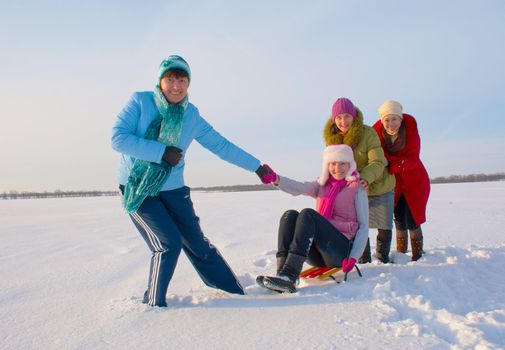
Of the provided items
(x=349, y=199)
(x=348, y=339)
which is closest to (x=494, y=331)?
(x=348, y=339)

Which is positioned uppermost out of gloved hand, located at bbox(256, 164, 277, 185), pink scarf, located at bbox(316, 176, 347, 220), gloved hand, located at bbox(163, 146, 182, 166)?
gloved hand, located at bbox(163, 146, 182, 166)

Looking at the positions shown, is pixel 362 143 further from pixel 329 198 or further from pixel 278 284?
pixel 278 284

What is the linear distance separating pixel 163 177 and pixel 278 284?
108 cm

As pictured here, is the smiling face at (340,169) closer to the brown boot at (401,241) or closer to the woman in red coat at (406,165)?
the woman in red coat at (406,165)

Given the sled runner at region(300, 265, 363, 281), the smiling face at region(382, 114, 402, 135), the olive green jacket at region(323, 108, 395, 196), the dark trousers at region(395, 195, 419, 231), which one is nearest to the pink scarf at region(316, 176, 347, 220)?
the olive green jacket at region(323, 108, 395, 196)

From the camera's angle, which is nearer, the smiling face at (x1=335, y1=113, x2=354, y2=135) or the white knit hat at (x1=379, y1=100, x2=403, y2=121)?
the smiling face at (x1=335, y1=113, x2=354, y2=135)

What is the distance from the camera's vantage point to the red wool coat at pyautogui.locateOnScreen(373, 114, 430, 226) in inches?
157

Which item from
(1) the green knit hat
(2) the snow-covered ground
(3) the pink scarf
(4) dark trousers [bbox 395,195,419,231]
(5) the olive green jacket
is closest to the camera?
(2) the snow-covered ground

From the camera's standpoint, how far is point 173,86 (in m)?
2.71

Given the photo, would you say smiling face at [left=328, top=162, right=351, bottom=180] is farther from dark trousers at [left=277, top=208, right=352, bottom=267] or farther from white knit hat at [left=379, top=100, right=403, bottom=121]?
white knit hat at [left=379, top=100, right=403, bottom=121]

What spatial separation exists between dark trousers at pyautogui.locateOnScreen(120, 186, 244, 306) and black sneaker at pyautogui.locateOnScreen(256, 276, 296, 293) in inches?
8.6

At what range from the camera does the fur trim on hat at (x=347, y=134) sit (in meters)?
3.66

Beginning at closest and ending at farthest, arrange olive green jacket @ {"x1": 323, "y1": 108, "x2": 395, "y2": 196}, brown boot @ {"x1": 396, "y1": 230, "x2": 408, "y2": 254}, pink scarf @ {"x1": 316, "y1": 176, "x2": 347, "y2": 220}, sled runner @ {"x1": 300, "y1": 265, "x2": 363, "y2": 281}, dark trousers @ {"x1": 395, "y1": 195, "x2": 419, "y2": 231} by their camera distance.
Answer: sled runner @ {"x1": 300, "y1": 265, "x2": 363, "y2": 281}
pink scarf @ {"x1": 316, "y1": 176, "x2": 347, "y2": 220}
olive green jacket @ {"x1": 323, "y1": 108, "x2": 395, "y2": 196}
dark trousers @ {"x1": 395, "y1": 195, "x2": 419, "y2": 231}
brown boot @ {"x1": 396, "y1": 230, "x2": 408, "y2": 254}

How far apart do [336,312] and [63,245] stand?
15.1ft
